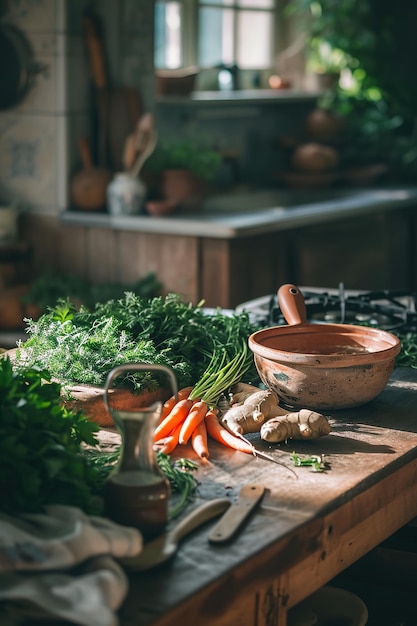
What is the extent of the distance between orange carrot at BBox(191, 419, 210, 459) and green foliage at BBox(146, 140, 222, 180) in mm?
3612

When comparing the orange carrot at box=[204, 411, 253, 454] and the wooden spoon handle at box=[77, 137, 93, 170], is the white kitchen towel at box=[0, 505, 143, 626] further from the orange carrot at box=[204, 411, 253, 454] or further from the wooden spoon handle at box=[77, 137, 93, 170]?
the wooden spoon handle at box=[77, 137, 93, 170]

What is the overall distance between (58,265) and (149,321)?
328cm

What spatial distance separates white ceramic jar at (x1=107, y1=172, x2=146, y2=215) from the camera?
17.2 feet

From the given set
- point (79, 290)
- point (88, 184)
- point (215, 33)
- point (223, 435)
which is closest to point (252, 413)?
point (223, 435)

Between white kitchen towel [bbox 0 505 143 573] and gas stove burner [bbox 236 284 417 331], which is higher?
gas stove burner [bbox 236 284 417 331]

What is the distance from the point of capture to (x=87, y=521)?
1.48 metres

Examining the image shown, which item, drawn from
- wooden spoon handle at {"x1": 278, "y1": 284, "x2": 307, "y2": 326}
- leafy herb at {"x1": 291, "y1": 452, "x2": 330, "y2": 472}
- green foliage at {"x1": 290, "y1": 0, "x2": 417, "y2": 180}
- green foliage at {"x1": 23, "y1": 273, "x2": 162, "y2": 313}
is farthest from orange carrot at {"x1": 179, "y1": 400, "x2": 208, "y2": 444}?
green foliage at {"x1": 290, "y1": 0, "x2": 417, "y2": 180}

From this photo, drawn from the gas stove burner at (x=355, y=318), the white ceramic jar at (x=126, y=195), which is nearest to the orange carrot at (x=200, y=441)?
the gas stove burner at (x=355, y=318)

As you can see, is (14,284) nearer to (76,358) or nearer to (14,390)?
(76,358)

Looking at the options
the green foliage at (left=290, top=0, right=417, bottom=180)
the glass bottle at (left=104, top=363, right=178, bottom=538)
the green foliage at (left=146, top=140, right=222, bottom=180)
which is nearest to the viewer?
the glass bottle at (left=104, top=363, right=178, bottom=538)

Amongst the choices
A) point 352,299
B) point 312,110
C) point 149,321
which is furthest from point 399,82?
point 149,321

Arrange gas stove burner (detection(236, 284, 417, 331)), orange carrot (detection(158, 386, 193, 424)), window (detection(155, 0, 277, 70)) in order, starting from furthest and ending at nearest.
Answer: window (detection(155, 0, 277, 70)) → gas stove burner (detection(236, 284, 417, 331)) → orange carrot (detection(158, 386, 193, 424))

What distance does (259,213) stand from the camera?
5.34 meters

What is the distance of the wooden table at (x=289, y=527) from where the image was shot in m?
1.44
